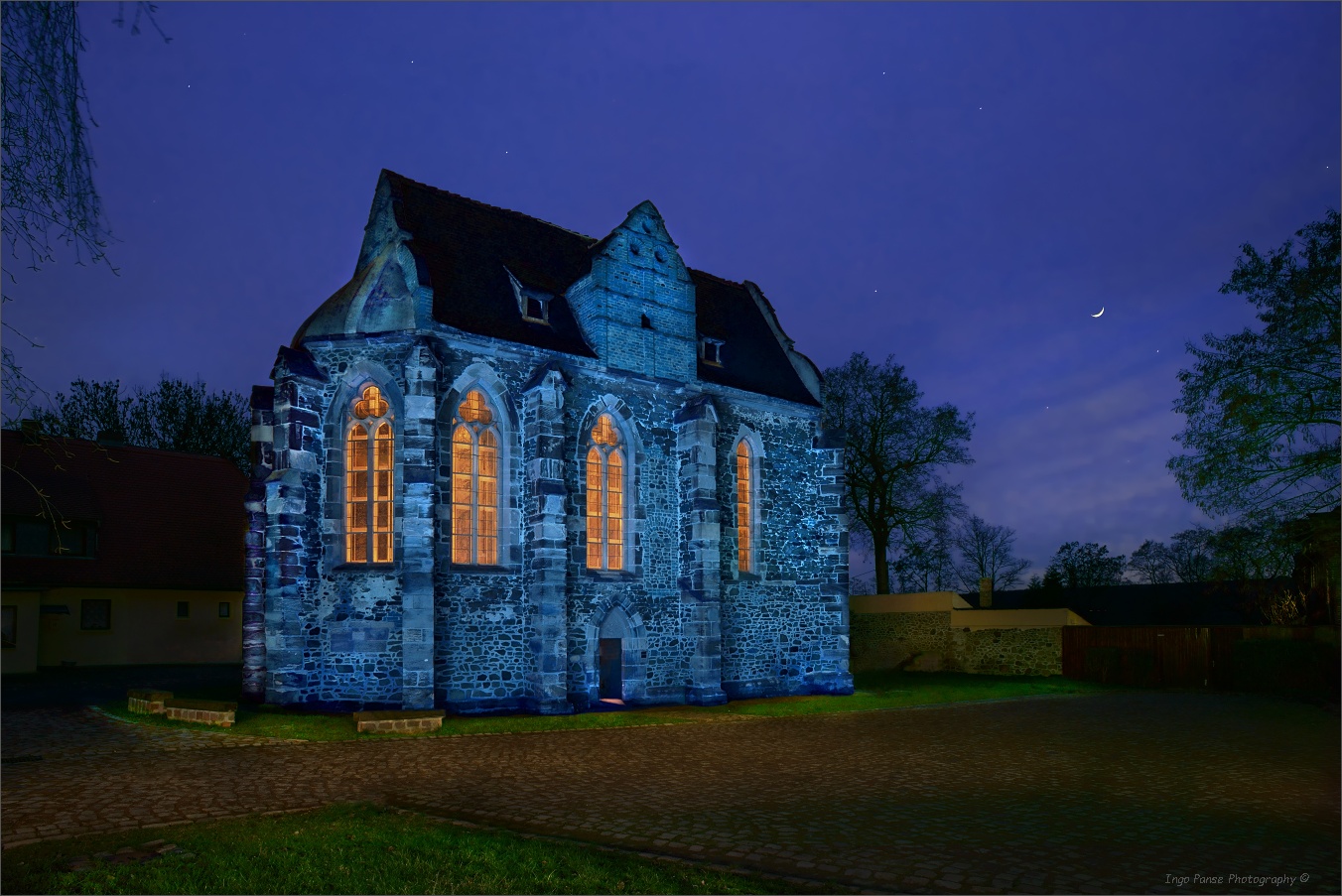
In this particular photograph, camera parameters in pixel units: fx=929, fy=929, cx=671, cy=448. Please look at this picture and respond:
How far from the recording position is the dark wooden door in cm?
2236

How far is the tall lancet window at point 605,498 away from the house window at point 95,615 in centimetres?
2052

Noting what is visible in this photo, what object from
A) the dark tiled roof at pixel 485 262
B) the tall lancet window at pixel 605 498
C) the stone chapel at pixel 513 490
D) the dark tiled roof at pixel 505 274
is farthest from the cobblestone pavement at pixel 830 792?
the dark tiled roof at pixel 505 274

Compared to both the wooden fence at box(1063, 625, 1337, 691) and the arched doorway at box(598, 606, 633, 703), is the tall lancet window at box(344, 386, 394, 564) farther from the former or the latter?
the wooden fence at box(1063, 625, 1337, 691)

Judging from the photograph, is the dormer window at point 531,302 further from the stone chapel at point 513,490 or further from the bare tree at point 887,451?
the bare tree at point 887,451

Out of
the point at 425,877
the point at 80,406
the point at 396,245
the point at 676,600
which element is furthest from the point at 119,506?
the point at 425,877

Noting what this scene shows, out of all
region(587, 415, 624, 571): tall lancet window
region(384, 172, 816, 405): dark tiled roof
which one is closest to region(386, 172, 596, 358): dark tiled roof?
region(384, 172, 816, 405): dark tiled roof

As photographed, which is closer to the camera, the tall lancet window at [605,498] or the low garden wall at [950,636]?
the tall lancet window at [605,498]

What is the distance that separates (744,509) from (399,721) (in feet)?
40.5

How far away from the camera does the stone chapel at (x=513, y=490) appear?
1934cm

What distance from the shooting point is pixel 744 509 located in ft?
85.7

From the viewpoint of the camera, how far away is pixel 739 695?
24.9m

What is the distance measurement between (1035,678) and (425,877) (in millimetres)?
30113

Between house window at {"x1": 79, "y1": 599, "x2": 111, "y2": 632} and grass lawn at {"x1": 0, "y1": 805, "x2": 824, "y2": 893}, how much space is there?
27892 mm

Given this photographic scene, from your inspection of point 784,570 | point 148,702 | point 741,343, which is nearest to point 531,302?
point 741,343
